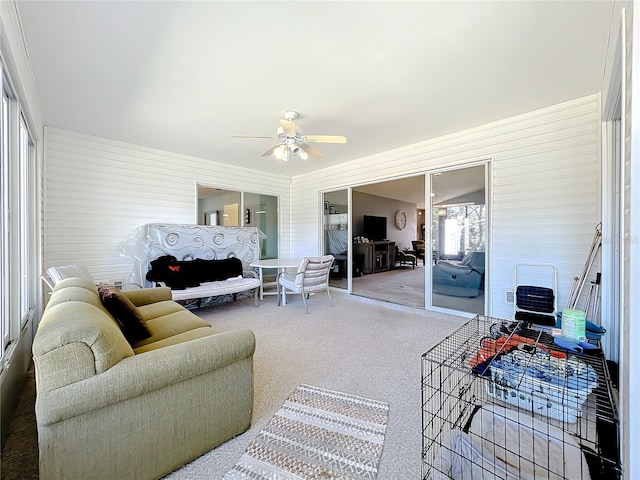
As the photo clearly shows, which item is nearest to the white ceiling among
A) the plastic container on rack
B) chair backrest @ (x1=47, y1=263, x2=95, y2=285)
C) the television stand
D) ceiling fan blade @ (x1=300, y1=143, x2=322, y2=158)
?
ceiling fan blade @ (x1=300, y1=143, x2=322, y2=158)

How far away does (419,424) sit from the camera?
1.72 metres

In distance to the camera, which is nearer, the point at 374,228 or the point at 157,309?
the point at 157,309

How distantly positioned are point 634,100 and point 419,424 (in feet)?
6.29

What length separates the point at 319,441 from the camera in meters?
1.57

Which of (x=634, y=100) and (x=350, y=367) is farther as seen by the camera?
(x=350, y=367)

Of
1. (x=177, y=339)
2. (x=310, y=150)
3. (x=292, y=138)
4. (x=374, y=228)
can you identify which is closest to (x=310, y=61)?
(x=292, y=138)

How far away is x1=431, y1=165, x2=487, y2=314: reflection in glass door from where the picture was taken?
3777 mm

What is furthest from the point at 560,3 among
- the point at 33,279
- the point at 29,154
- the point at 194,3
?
the point at 33,279

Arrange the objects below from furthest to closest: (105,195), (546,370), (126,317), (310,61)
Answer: (105,195)
(310,61)
(126,317)
(546,370)

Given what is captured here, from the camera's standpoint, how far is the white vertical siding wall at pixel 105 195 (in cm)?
372

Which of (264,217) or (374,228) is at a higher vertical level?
(264,217)

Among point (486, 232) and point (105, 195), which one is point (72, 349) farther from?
point (486, 232)

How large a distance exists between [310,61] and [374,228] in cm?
673

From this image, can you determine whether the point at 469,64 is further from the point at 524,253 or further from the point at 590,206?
the point at 524,253
